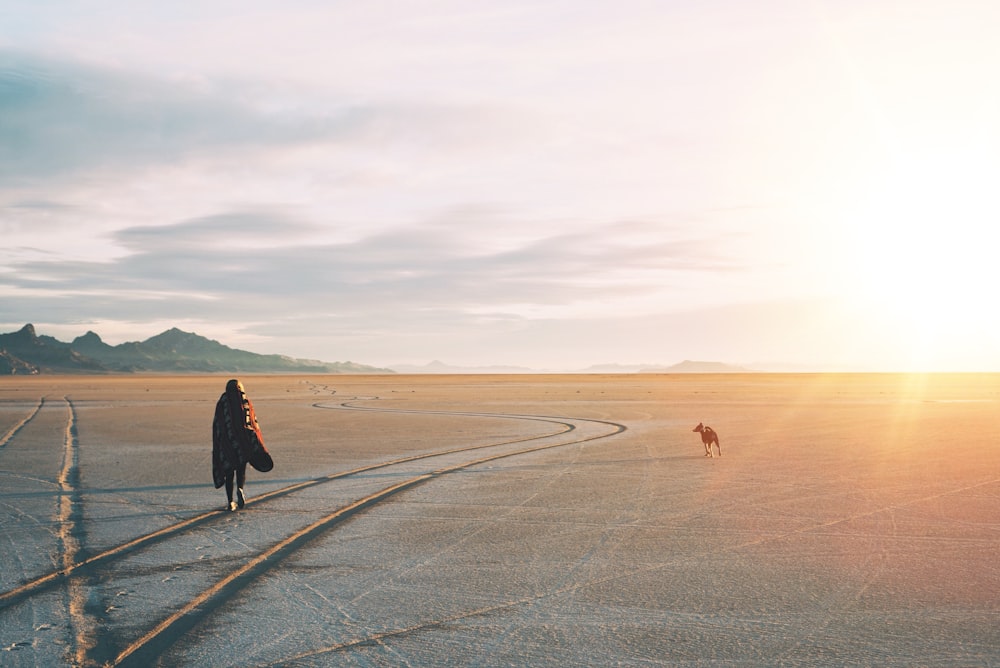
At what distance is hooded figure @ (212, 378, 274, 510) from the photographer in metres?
11.6

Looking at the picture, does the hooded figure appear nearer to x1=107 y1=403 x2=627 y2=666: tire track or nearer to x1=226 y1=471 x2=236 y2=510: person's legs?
x1=226 y1=471 x2=236 y2=510: person's legs

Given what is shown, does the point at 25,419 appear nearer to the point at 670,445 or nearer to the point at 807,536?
the point at 670,445

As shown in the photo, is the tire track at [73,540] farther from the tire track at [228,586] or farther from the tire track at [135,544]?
the tire track at [228,586]

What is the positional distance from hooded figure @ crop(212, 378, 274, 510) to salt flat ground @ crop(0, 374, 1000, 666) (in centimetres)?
45

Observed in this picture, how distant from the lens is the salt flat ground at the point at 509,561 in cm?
599

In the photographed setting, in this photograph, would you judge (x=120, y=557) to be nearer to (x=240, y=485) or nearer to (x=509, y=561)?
(x=240, y=485)

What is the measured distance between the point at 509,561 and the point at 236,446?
192 inches

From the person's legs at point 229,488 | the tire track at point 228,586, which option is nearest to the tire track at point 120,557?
the tire track at point 228,586

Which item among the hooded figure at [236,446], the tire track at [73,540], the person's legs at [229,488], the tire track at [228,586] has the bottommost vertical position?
the tire track at [73,540]

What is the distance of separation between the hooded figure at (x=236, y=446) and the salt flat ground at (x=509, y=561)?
0.45 m

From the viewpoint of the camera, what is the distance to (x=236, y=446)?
11664 mm

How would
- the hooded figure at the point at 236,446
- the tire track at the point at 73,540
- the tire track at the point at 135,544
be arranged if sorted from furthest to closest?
1. the hooded figure at the point at 236,446
2. the tire track at the point at 135,544
3. the tire track at the point at 73,540

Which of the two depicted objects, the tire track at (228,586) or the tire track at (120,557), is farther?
the tire track at (120,557)

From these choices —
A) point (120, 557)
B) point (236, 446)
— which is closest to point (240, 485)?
point (236, 446)
